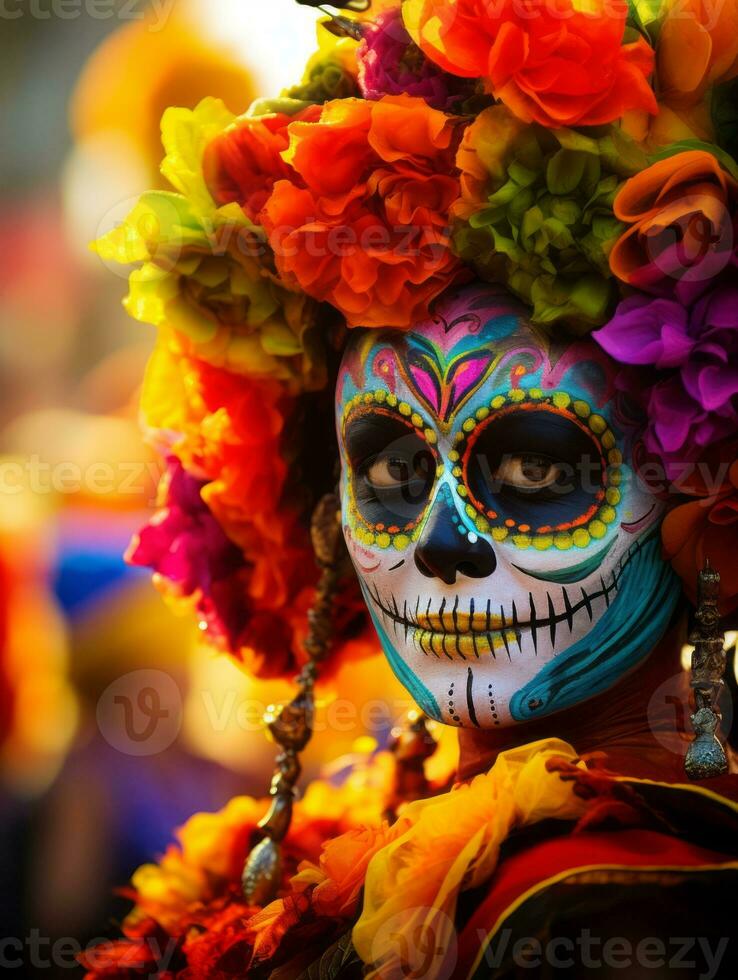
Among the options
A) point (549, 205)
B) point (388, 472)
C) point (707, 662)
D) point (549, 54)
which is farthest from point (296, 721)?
point (549, 54)

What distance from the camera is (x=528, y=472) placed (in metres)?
1.92

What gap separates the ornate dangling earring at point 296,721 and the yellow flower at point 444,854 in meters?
0.74

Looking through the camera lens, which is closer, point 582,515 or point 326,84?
point 582,515

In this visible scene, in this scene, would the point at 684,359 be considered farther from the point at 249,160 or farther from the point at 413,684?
the point at 249,160

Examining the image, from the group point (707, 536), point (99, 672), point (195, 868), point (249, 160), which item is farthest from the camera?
point (99, 672)

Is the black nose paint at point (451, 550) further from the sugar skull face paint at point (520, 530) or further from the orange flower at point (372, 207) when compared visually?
the orange flower at point (372, 207)

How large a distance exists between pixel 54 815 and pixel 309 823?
1578 mm

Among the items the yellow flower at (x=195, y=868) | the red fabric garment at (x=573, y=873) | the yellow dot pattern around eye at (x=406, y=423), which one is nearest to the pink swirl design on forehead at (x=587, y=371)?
the yellow dot pattern around eye at (x=406, y=423)

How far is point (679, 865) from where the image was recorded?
1.54 m

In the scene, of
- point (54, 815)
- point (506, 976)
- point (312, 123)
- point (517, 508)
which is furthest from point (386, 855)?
point (54, 815)

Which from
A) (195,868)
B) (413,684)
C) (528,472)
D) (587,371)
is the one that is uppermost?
(587,371)

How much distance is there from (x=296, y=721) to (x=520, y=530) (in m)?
0.80

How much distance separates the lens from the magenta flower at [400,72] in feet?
6.37

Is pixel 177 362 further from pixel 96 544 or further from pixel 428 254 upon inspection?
pixel 96 544
